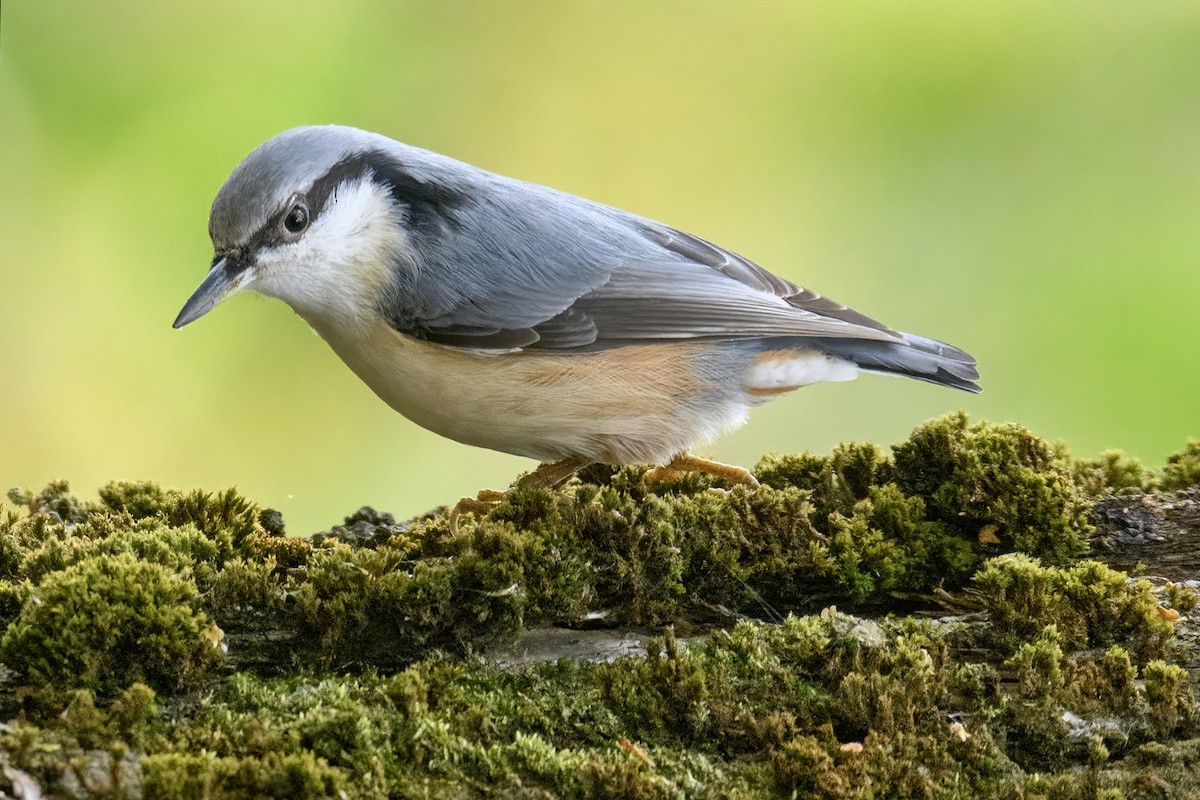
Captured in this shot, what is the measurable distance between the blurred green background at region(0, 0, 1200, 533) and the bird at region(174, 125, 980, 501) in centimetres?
162

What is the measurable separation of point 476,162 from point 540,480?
Answer: 2.66 m

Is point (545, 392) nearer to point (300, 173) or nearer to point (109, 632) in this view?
point (300, 173)

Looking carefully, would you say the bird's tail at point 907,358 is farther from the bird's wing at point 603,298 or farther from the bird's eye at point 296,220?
the bird's eye at point 296,220

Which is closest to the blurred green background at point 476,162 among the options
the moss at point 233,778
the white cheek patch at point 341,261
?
the white cheek patch at point 341,261

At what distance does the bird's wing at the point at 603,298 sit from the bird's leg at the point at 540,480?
0.39 m

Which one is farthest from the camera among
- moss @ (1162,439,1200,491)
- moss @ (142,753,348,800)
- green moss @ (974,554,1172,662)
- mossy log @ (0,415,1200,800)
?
moss @ (1162,439,1200,491)

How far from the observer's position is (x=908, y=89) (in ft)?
17.4

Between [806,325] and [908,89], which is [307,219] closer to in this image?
[806,325]

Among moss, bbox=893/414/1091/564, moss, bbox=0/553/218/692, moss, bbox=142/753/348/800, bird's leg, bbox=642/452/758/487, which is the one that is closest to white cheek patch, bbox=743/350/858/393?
bird's leg, bbox=642/452/758/487

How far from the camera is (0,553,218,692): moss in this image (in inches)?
83.4

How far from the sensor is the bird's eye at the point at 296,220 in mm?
2969

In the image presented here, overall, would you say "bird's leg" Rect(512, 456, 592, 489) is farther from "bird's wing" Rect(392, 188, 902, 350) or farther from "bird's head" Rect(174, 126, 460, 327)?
"bird's head" Rect(174, 126, 460, 327)

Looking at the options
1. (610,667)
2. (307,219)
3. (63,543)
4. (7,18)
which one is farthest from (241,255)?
(7,18)

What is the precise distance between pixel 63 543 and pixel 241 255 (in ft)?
2.74
